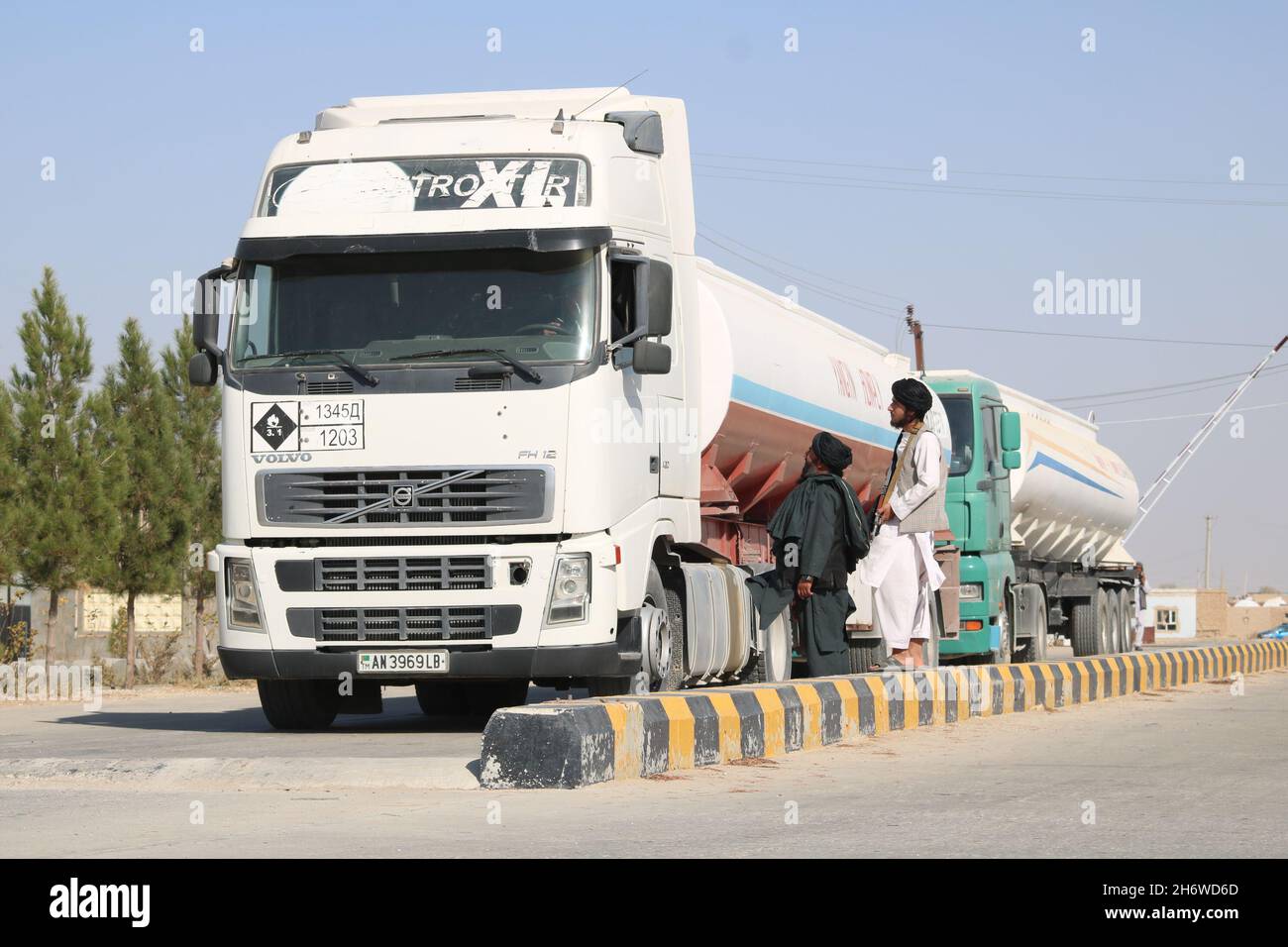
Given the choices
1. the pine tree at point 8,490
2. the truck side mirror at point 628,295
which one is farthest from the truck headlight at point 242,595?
the pine tree at point 8,490

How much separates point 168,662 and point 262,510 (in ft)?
70.6

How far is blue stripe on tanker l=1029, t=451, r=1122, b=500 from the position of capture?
25.9 metres

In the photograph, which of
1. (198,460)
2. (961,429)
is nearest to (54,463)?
(198,460)

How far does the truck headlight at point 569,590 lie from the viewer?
1122 centimetres

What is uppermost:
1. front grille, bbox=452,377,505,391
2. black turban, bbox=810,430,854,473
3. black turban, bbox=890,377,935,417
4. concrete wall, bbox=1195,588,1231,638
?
black turban, bbox=890,377,935,417

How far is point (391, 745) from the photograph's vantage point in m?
11.1

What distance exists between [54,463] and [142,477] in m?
2.17

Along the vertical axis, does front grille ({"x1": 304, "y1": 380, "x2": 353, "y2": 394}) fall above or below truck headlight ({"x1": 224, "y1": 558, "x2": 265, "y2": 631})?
above

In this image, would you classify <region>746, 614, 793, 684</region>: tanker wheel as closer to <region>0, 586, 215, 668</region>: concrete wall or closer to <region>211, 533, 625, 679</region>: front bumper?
<region>211, 533, 625, 679</region>: front bumper

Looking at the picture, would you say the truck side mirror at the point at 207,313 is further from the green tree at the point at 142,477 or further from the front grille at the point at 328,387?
the green tree at the point at 142,477

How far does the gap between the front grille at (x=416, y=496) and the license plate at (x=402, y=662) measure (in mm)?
769

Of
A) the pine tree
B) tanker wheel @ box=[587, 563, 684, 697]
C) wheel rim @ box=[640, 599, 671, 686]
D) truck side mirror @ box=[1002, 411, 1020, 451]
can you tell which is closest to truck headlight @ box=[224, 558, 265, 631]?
tanker wheel @ box=[587, 563, 684, 697]

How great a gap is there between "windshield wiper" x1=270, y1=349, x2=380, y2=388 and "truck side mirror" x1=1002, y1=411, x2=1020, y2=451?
12218mm
